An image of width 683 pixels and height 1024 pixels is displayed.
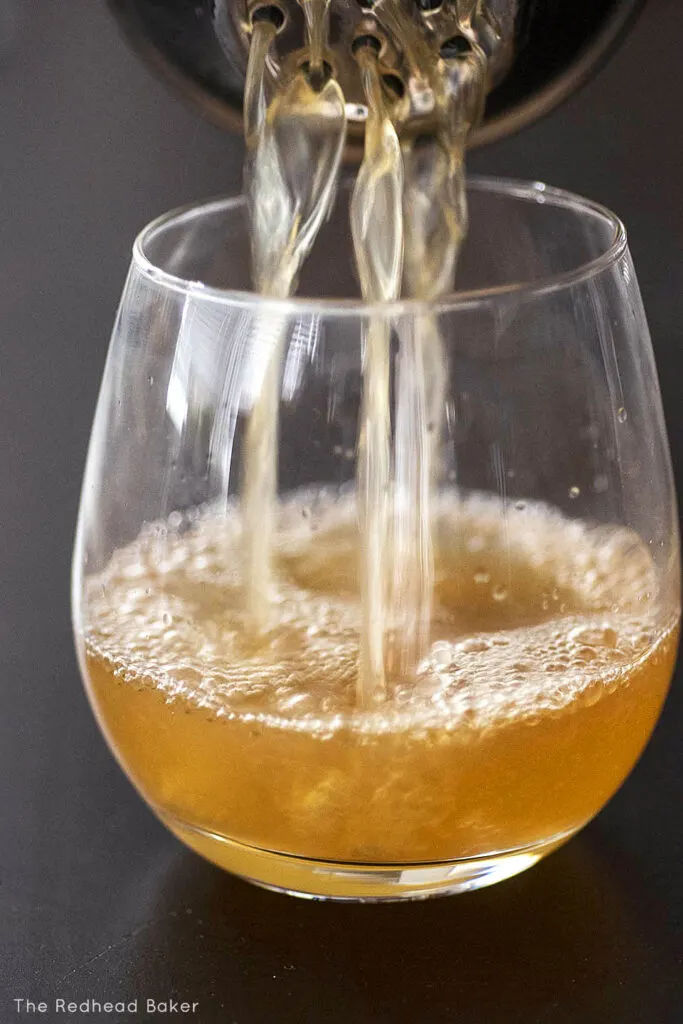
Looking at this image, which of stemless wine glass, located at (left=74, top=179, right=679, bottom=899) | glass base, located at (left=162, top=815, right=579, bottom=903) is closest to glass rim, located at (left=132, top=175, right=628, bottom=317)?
stemless wine glass, located at (left=74, top=179, right=679, bottom=899)

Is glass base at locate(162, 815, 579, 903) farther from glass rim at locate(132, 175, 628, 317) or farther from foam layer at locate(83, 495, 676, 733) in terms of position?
glass rim at locate(132, 175, 628, 317)

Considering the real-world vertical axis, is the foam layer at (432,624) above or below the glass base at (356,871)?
above

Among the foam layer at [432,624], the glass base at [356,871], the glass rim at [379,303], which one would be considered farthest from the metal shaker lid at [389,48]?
the glass base at [356,871]

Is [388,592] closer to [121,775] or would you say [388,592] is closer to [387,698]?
[387,698]

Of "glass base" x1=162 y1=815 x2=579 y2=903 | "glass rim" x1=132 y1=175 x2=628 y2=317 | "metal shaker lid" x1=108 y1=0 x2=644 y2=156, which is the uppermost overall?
"metal shaker lid" x1=108 y1=0 x2=644 y2=156

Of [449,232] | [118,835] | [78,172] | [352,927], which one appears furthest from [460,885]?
[78,172]

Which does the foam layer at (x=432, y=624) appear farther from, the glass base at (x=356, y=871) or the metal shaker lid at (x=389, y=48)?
the metal shaker lid at (x=389, y=48)

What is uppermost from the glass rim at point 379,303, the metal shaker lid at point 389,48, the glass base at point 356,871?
the metal shaker lid at point 389,48

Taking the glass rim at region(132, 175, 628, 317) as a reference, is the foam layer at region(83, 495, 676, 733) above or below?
below
